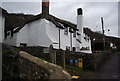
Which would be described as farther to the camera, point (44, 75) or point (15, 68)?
point (15, 68)

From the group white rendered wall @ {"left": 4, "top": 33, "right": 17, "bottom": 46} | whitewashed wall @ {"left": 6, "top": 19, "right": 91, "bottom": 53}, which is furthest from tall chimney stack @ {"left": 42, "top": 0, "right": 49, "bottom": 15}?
white rendered wall @ {"left": 4, "top": 33, "right": 17, "bottom": 46}

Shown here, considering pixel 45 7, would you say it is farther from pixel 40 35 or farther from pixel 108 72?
pixel 108 72

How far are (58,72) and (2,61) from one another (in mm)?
3501

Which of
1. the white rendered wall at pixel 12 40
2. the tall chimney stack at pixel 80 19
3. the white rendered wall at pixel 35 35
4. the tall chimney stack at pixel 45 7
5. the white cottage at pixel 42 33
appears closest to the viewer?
the white rendered wall at pixel 35 35

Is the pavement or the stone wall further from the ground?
the stone wall

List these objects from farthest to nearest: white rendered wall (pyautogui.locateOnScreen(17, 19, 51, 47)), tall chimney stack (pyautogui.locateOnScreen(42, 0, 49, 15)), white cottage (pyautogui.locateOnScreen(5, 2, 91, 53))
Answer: tall chimney stack (pyautogui.locateOnScreen(42, 0, 49, 15)), white cottage (pyautogui.locateOnScreen(5, 2, 91, 53)), white rendered wall (pyautogui.locateOnScreen(17, 19, 51, 47))

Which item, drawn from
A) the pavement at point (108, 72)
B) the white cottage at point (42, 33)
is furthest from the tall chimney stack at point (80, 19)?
the pavement at point (108, 72)

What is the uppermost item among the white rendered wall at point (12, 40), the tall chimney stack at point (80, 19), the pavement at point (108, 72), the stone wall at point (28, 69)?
the tall chimney stack at point (80, 19)

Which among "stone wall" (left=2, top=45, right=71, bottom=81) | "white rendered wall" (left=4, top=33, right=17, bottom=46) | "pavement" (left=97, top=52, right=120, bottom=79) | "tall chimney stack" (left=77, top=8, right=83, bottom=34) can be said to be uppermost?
"tall chimney stack" (left=77, top=8, right=83, bottom=34)

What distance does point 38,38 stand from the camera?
2420cm

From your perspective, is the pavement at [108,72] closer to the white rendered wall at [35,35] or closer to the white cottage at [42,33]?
the white cottage at [42,33]

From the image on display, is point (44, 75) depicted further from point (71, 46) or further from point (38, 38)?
point (71, 46)

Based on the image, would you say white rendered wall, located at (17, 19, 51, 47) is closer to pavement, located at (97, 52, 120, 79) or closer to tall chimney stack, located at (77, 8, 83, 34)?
pavement, located at (97, 52, 120, 79)

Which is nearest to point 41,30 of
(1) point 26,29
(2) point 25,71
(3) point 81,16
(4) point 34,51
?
(1) point 26,29
